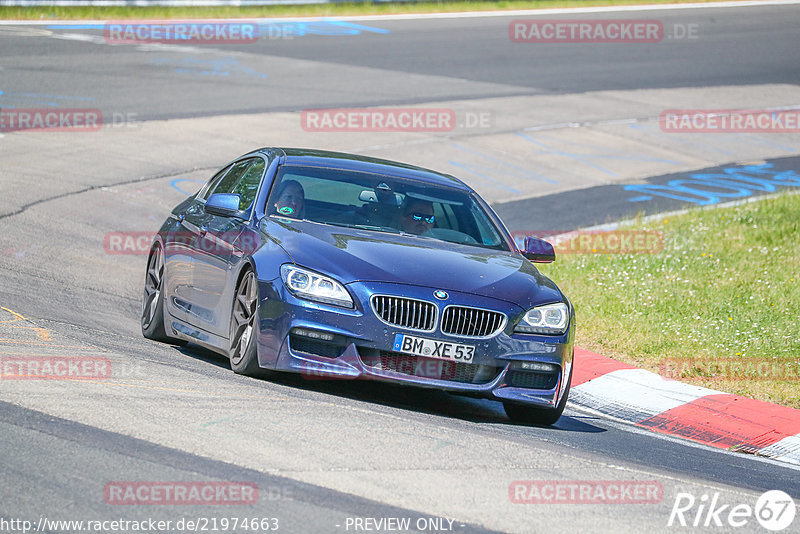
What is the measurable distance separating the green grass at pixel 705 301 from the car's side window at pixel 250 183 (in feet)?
11.4

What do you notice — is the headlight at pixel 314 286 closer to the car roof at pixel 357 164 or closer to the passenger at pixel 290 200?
the passenger at pixel 290 200

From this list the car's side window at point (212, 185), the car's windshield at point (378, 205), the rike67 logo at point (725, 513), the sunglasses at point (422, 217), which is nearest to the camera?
the rike67 logo at point (725, 513)

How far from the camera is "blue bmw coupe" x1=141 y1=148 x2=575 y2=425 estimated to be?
7.00 meters

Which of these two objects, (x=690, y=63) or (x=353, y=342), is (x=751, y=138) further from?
(x=353, y=342)

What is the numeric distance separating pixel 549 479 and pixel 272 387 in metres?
2.03

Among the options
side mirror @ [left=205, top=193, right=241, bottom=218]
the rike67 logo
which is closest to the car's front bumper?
side mirror @ [left=205, top=193, right=241, bottom=218]

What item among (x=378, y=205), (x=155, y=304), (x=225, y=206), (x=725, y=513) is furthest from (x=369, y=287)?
(x=155, y=304)

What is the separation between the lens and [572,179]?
19297mm

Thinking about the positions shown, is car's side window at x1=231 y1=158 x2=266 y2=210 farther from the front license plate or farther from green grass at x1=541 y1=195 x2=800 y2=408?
green grass at x1=541 y1=195 x2=800 y2=408

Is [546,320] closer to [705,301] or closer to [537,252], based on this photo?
[537,252]

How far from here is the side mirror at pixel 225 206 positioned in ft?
26.4

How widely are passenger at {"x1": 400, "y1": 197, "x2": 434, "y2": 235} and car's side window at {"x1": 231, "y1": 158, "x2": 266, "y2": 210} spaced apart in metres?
1.07

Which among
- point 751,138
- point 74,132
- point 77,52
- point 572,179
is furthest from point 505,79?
point 74,132

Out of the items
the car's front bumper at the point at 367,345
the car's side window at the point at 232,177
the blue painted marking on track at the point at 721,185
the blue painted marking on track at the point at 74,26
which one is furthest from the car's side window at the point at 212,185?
the blue painted marking on track at the point at 74,26
